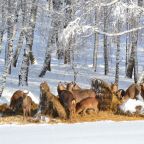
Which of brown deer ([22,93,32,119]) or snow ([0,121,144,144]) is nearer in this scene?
snow ([0,121,144,144])

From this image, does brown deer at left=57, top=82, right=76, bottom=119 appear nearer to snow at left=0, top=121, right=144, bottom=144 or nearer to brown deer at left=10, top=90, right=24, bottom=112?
snow at left=0, top=121, right=144, bottom=144

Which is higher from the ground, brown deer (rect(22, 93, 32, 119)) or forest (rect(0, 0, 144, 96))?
forest (rect(0, 0, 144, 96))

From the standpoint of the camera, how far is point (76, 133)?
923 centimetres

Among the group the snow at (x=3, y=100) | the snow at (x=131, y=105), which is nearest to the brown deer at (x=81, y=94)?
the snow at (x=131, y=105)

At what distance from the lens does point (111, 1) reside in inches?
650

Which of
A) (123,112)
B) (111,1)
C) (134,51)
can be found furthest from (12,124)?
(134,51)

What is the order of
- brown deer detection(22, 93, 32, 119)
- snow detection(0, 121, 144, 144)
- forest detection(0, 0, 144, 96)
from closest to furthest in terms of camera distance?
snow detection(0, 121, 144, 144)
brown deer detection(22, 93, 32, 119)
forest detection(0, 0, 144, 96)

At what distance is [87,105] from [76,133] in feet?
9.64

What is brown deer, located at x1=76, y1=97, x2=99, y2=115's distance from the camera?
12031 millimetres

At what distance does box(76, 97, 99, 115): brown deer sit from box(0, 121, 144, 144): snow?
103cm

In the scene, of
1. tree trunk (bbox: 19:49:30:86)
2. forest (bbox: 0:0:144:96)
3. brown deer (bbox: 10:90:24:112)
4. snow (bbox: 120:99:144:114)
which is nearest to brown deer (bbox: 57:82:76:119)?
brown deer (bbox: 10:90:24:112)

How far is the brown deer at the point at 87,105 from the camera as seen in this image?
1203 cm

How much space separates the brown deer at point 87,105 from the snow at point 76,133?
1032 millimetres

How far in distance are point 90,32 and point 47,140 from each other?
7978mm
